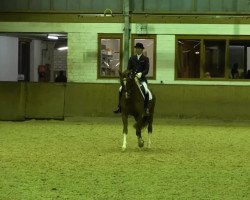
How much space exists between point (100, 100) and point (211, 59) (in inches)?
169

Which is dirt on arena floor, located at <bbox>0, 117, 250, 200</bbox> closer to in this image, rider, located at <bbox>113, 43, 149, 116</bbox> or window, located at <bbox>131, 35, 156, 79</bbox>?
rider, located at <bbox>113, 43, 149, 116</bbox>

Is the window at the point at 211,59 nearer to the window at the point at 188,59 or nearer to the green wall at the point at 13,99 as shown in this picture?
the window at the point at 188,59

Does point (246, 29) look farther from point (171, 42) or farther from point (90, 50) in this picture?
point (90, 50)

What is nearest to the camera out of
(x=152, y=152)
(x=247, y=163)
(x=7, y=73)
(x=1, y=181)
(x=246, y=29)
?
(x=1, y=181)

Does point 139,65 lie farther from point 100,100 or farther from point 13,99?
point 13,99

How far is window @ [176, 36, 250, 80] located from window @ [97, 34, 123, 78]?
213cm

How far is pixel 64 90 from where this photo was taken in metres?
21.8

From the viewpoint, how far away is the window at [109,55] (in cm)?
2189

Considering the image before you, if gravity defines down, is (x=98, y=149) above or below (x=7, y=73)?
below

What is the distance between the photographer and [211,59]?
22.0 m

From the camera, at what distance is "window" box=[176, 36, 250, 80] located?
2183 centimetres

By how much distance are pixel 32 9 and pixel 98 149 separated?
9.98 metres

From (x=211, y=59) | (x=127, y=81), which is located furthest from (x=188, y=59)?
(x=127, y=81)

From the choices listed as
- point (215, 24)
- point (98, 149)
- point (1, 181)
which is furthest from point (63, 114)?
point (1, 181)
